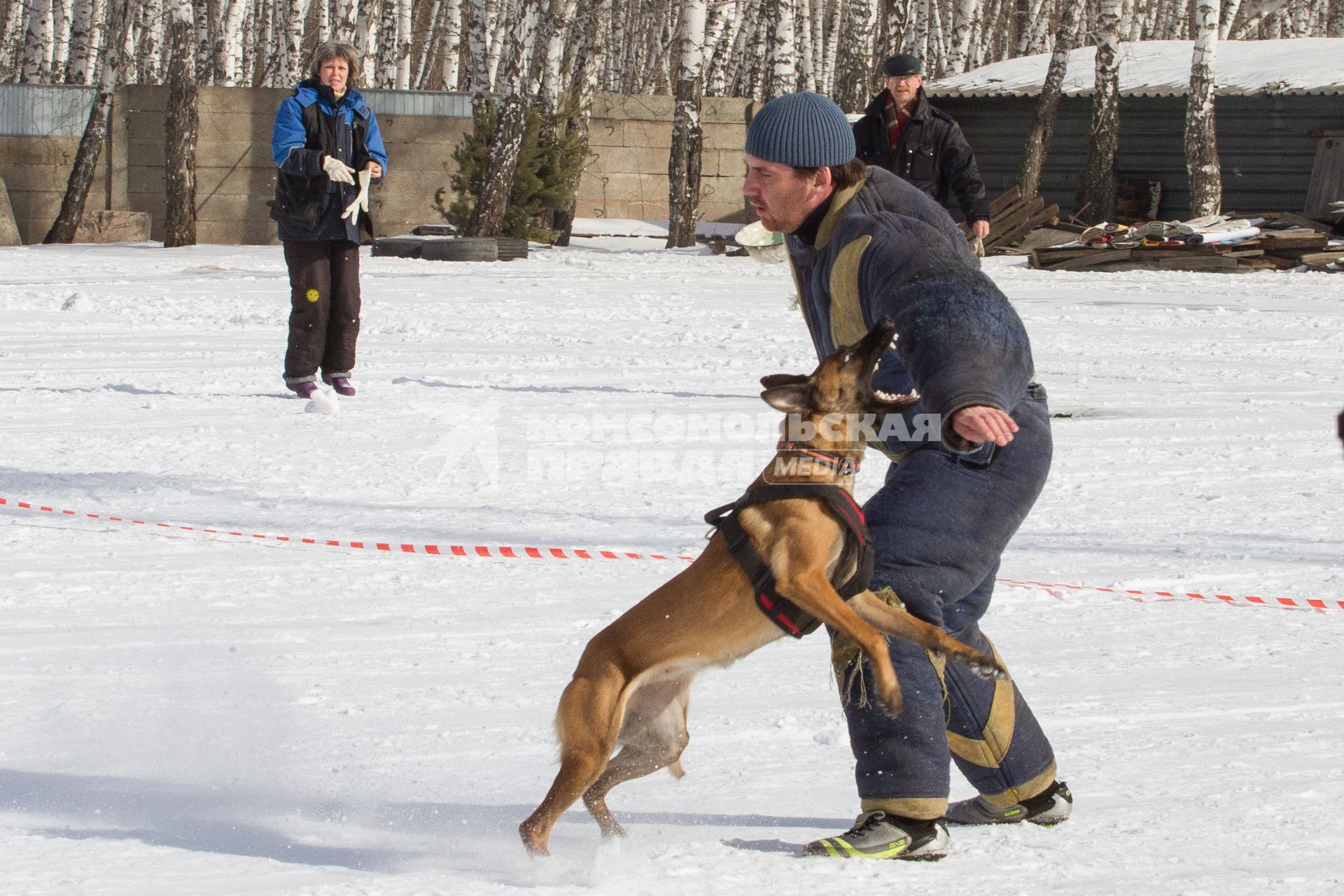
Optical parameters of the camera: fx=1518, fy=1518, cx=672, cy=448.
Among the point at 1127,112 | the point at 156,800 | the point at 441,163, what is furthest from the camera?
the point at 1127,112

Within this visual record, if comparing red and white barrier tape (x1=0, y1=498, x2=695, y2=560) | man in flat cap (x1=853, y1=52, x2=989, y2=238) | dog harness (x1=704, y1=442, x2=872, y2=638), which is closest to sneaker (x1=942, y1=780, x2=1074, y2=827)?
dog harness (x1=704, y1=442, x2=872, y2=638)

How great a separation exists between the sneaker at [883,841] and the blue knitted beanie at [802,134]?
1352 millimetres

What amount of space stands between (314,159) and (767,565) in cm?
587

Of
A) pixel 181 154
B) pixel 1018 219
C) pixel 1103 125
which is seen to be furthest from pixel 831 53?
pixel 181 154

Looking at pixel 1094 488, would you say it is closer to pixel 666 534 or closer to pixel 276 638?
pixel 666 534

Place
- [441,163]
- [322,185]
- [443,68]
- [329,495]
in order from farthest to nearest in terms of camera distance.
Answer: [443,68]
[441,163]
[322,185]
[329,495]

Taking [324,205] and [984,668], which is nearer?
[984,668]

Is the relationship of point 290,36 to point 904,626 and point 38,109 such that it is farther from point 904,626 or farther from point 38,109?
point 904,626

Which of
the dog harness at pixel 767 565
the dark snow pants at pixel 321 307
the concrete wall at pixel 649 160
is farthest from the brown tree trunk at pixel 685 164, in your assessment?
the dog harness at pixel 767 565

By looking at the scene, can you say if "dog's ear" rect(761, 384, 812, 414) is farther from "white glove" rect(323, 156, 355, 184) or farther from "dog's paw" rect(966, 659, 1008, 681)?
"white glove" rect(323, 156, 355, 184)

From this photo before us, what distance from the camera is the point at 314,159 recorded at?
8125 millimetres

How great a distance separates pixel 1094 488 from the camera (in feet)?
22.1

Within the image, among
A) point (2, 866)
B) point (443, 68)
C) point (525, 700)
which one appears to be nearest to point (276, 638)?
point (525, 700)

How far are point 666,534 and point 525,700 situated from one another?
6.33 ft
